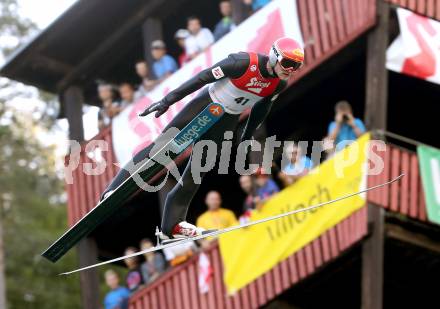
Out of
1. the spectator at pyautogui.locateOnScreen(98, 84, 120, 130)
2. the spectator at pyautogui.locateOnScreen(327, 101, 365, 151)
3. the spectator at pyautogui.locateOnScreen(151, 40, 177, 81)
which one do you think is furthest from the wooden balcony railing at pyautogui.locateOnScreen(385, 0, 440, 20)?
the spectator at pyautogui.locateOnScreen(98, 84, 120, 130)

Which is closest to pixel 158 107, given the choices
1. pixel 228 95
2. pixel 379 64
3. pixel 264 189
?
pixel 228 95

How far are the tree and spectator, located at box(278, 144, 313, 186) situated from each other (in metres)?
15.5

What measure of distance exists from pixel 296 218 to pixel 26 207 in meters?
18.4

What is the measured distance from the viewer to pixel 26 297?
30.6 meters

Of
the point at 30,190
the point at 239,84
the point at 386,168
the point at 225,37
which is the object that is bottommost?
the point at 239,84

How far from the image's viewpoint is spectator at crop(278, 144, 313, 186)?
13992mm

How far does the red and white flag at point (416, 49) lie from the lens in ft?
46.2

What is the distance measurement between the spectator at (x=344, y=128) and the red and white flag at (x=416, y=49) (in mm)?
881

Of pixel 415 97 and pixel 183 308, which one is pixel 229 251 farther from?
pixel 415 97

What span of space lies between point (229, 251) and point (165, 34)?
549 centimetres

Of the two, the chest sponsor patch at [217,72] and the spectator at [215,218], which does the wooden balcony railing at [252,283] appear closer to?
the spectator at [215,218]

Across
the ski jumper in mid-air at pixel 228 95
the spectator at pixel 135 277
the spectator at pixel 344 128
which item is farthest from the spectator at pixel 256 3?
the ski jumper in mid-air at pixel 228 95

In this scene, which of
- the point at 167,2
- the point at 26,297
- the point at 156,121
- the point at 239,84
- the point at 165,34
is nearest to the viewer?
the point at 239,84

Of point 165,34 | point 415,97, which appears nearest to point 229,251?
point 415,97
